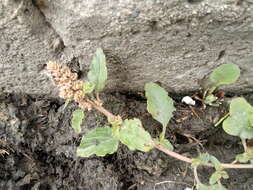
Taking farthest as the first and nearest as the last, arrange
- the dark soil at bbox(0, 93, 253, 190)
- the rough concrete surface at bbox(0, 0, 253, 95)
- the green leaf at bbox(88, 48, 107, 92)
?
the dark soil at bbox(0, 93, 253, 190) < the green leaf at bbox(88, 48, 107, 92) < the rough concrete surface at bbox(0, 0, 253, 95)

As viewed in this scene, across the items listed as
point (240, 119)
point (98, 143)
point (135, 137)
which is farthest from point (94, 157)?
point (240, 119)

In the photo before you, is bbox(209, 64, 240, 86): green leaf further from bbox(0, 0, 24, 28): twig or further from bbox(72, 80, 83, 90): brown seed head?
bbox(0, 0, 24, 28): twig

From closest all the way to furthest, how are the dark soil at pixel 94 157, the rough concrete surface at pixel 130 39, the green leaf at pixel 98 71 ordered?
the rough concrete surface at pixel 130 39, the green leaf at pixel 98 71, the dark soil at pixel 94 157

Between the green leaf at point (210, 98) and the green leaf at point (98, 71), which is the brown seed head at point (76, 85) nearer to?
the green leaf at point (98, 71)

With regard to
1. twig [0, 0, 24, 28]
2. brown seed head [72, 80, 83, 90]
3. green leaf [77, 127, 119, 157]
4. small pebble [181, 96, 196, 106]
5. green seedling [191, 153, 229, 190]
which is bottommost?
green seedling [191, 153, 229, 190]

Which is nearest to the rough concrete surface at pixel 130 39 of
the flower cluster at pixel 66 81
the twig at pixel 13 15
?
the twig at pixel 13 15

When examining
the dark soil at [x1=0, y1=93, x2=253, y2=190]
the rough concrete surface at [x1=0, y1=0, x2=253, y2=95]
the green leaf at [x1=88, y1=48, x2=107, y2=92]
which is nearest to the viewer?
the rough concrete surface at [x1=0, y1=0, x2=253, y2=95]

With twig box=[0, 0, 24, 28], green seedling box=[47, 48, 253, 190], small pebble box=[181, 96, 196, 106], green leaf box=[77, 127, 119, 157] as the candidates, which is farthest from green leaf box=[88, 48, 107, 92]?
small pebble box=[181, 96, 196, 106]
